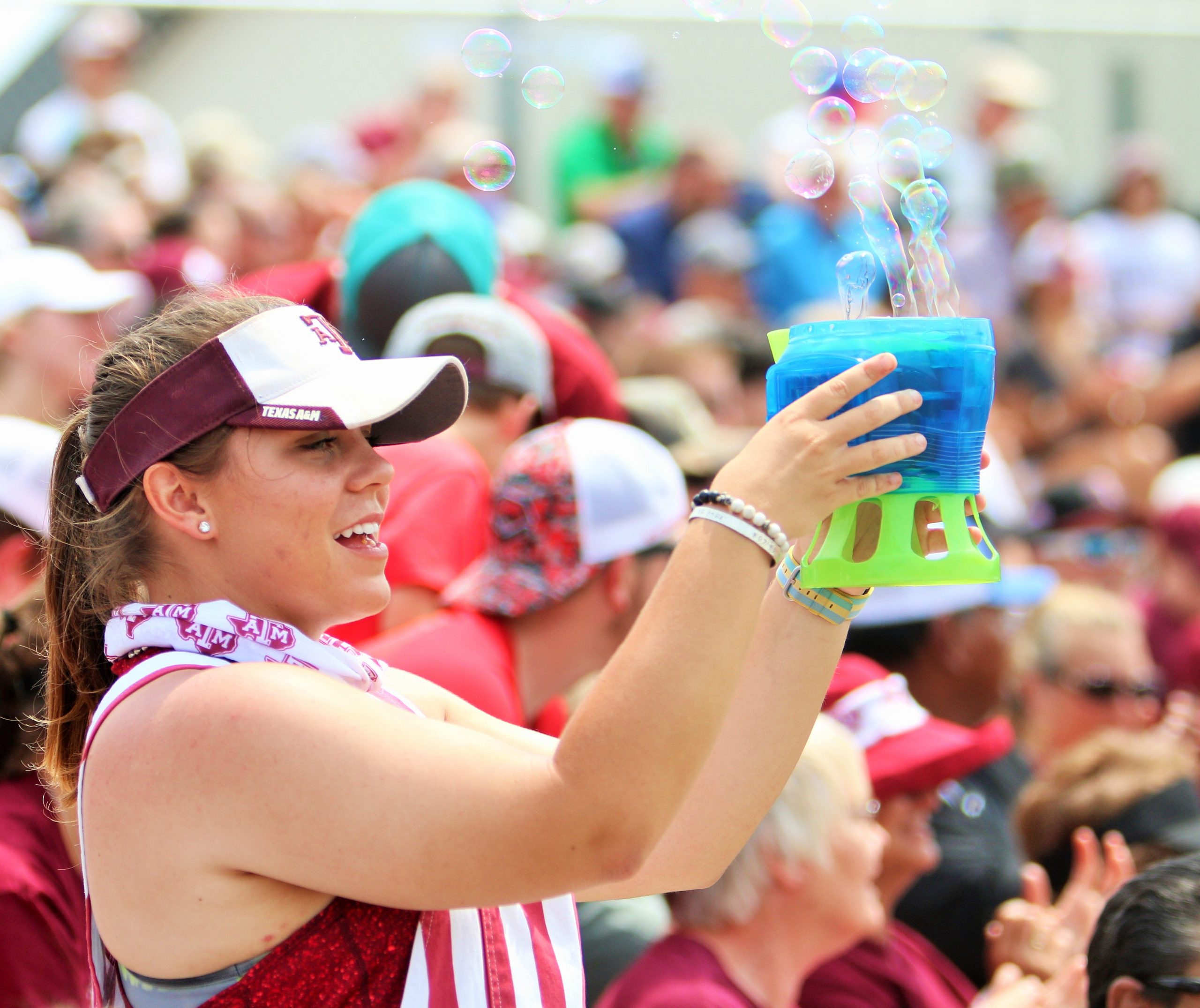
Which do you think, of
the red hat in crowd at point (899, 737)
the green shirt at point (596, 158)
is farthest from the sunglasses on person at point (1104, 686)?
the green shirt at point (596, 158)

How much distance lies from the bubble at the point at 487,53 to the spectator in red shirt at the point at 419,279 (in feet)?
4.48

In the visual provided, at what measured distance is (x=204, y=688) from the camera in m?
1.39

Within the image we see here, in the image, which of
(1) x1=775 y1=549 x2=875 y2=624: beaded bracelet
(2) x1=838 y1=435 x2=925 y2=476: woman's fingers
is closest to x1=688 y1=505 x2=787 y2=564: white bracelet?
(2) x1=838 y1=435 x2=925 y2=476: woman's fingers

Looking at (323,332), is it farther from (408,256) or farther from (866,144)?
(408,256)

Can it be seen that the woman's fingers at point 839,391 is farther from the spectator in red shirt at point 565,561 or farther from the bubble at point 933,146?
the spectator in red shirt at point 565,561

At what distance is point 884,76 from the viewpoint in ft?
6.84

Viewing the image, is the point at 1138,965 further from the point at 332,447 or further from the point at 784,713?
the point at 332,447

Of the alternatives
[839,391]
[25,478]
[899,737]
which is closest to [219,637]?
[839,391]

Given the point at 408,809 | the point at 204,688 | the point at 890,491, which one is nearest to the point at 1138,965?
the point at 890,491

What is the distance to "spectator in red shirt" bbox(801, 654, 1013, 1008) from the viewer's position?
281 cm

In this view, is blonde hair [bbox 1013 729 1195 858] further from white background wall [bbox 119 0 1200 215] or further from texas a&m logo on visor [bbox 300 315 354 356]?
white background wall [bbox 119 0 1200 215]

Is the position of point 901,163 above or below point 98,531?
above

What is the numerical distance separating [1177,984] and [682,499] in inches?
55.3

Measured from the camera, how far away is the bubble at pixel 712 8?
209cm
